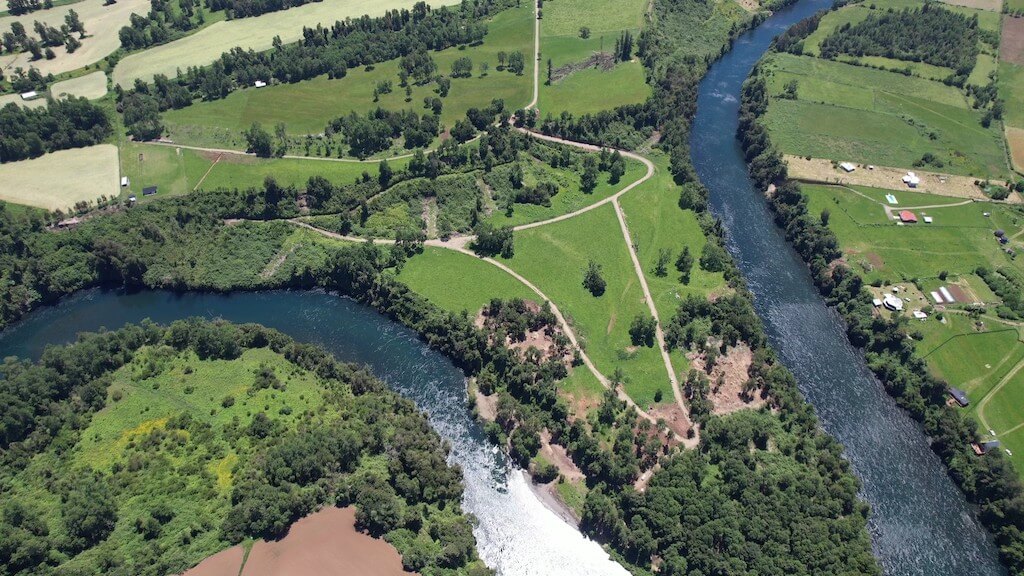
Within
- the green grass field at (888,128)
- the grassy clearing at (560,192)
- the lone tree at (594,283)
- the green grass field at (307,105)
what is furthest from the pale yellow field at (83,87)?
the green grass field at (888,128)

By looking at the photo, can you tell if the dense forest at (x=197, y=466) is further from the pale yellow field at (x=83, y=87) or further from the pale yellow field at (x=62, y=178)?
the pale yellow field at (x=83, y=87)

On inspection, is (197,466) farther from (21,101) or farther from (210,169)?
(21,101)

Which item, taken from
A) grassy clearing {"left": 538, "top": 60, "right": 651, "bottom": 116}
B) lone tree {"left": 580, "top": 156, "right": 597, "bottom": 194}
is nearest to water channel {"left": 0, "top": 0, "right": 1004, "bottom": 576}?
lone tree {"left": 580, "top": 156, "right": 597, "bottom": 194}

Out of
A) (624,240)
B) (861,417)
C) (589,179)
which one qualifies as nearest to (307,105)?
(589,179)

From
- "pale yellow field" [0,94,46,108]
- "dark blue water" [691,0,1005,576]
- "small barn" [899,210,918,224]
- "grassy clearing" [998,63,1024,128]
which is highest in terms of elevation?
"pale yellow field" [0,94,46,108]

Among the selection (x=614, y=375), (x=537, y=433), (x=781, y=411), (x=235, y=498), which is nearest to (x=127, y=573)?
(x=235, y=498)

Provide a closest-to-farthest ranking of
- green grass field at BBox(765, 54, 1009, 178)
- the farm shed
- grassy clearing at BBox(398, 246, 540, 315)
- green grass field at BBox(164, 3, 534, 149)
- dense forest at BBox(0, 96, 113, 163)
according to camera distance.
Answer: the farm shed < grassy clearing at BBox(398, 246, 540, 315) < dense forest at BBox(0, 96, 113, 163) < green grass field at BBox(765, 54, 1009, 178) < green grass field at BBox(164, 3, 534, 149)

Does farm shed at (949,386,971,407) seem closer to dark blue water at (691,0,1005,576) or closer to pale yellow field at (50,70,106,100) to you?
dark blue water at (691,0,1005,576)
